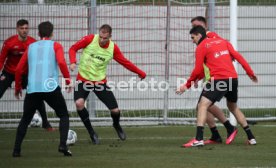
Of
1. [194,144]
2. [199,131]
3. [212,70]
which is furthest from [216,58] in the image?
[194,144]

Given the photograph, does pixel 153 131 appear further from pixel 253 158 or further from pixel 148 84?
pixel 253 158

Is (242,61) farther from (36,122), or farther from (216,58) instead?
(36,122)

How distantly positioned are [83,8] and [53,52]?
7015 mm

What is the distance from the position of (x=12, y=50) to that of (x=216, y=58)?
4809mm

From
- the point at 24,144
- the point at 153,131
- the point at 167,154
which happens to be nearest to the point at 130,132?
the point at 153,131

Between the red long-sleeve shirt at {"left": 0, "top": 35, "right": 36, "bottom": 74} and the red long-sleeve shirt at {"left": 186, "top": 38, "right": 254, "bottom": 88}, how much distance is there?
172 inches

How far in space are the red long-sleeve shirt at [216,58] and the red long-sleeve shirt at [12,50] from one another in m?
4.38

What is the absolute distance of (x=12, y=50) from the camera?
17016mm

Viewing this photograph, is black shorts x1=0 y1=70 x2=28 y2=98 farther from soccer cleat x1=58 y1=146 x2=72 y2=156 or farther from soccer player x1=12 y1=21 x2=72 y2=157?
soccer cleat x1=58 y1=146 x2=72 y2=156

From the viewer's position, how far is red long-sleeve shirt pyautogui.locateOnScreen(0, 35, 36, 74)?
16922mm

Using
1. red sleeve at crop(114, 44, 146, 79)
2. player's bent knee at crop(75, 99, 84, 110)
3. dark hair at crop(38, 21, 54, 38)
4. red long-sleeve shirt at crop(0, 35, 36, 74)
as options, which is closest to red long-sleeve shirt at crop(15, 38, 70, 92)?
dark hair at crop(38, 21, 54, 38)

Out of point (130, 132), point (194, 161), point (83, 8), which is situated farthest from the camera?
point (83, 8)

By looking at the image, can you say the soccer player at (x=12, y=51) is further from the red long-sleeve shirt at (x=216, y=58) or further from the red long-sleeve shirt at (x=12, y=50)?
the red long-sleeve shirt at (x=216, y=58)

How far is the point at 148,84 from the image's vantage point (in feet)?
66.9
